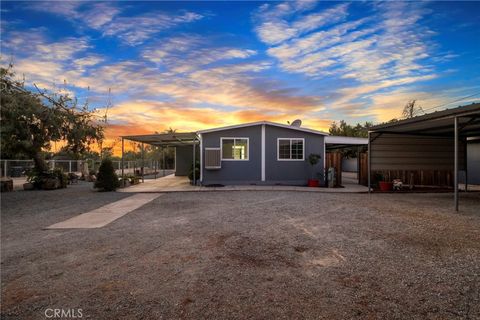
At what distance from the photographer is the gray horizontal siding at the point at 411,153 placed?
11672 mm

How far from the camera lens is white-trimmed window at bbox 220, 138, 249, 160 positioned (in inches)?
510

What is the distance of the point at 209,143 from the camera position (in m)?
12.8

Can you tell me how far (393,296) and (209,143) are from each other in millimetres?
10988

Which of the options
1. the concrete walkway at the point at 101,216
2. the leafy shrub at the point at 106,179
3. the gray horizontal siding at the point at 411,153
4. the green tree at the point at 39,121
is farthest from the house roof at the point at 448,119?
the green tree at the point at 39,121

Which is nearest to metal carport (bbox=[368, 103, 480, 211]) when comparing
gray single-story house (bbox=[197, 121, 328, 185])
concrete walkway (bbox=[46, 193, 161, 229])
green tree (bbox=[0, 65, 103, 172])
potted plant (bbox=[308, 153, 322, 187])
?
potted plant (bbox=[308, 153, 322, 187])

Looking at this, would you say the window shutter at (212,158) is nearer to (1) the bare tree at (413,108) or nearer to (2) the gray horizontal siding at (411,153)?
(2) the gray horizontal siding at (411,153)

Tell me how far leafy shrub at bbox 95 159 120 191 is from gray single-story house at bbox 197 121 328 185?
4.13 meters

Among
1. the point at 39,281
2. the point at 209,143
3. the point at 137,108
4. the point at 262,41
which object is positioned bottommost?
the point at 39,281

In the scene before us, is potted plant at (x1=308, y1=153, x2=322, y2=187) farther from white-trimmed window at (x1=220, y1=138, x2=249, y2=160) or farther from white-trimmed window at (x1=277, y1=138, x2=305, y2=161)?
white-trimmed window at (x1=220, y1=138, x2=249, y2=160)

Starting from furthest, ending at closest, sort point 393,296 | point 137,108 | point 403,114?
point 403,114 < point 137,108 < point 393,296

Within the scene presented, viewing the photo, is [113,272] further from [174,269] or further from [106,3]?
[106,3]

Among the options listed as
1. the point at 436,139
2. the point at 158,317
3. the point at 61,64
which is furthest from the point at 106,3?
the point at 436,139

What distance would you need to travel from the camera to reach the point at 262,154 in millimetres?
12883

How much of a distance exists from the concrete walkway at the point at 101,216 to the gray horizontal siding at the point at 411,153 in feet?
33.9
